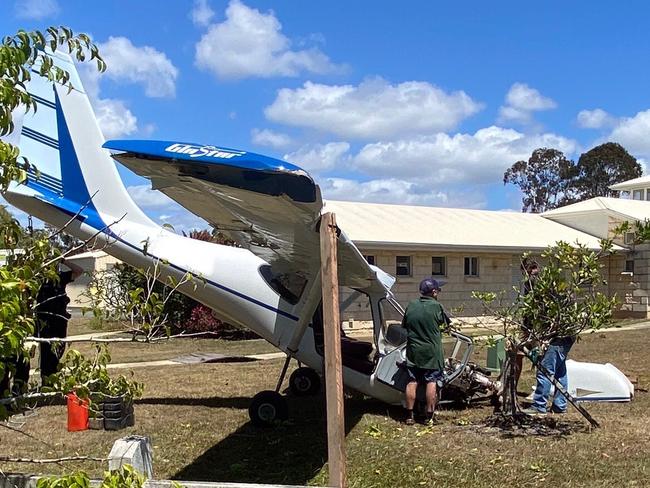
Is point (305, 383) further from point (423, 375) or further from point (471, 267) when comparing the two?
point (471, 267)

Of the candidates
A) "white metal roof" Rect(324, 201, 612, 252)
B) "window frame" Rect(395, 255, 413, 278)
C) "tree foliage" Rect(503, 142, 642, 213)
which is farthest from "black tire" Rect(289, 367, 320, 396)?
"tree foliage" Rect(503, 142, 642, 213)

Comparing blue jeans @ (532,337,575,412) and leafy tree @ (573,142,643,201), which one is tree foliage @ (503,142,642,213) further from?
blue jeans @ (532,337,575,412)

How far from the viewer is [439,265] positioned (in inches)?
923

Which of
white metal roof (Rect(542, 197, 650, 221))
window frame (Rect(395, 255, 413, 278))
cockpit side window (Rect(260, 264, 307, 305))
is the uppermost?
white metal roof (Rect(542, 197, 650, 221))

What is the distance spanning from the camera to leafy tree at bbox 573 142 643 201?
62.0 meters

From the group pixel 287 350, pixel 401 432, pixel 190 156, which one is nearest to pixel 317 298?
pixel 287 350

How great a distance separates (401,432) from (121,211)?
4.46 m

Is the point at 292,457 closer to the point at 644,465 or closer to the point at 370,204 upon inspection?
the point at 644,465

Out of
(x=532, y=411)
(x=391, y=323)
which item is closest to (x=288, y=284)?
(x=391, y=323)

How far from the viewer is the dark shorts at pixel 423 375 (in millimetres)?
7961

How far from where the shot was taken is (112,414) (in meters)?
7.66

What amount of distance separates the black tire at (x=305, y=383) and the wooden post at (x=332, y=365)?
5457 mm

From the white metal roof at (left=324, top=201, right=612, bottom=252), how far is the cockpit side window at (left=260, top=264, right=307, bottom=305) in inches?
442

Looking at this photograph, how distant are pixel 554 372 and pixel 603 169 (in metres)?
60.4
